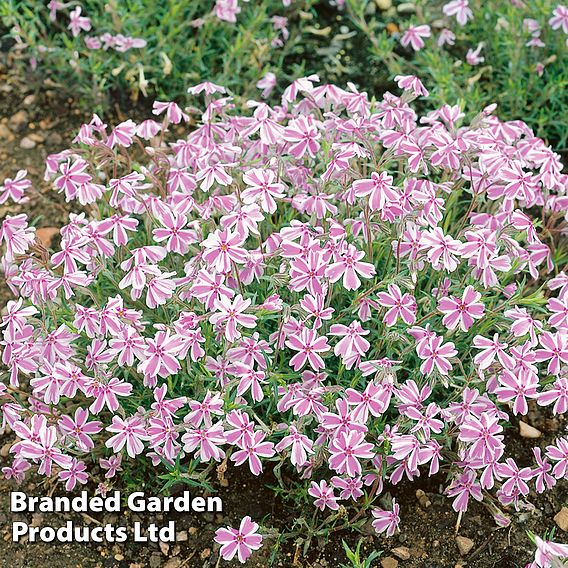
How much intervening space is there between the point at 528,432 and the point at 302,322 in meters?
1.03

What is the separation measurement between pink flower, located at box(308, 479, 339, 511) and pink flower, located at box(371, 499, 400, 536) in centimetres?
13

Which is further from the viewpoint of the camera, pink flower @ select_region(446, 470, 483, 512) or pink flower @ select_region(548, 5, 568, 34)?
pink flower @ select_region(548, 5, 568, 34)

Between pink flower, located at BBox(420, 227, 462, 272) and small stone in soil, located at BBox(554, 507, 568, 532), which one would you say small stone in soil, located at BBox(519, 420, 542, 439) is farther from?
pink flower, located at BBox(420, 227, 462, 272)

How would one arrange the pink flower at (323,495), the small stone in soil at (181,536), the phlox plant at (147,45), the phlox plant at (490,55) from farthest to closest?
1. the phlox plant at (147,45)
2. the phlox plant at (490,55)
3. the small stone in soil at (181,536)
4. the pink flower at (323,495)

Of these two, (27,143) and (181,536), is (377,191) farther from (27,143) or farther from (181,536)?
(27,143)

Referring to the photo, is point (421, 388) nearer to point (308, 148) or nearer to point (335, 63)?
point (308, 148)

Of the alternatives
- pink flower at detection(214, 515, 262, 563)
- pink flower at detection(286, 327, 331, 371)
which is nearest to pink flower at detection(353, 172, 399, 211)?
pink flower at detection(286, 327, 331, 371)

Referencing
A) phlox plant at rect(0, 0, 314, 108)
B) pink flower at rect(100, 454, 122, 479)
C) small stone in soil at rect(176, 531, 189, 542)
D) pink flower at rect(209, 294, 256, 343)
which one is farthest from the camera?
phlox plant at rect(0, 0, 314, 108)

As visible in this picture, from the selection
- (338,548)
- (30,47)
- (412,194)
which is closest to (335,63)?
(30,47)

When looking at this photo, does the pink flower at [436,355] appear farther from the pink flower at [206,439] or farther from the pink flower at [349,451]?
the pink flower at [206,439]

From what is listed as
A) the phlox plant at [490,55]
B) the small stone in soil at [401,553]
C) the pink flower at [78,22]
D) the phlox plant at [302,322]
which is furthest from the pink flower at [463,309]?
the pink flower at [78,22]

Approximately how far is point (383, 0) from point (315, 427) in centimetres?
265

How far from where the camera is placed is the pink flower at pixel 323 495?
2625 millimetres

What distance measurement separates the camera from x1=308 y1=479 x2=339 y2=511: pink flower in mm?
2625
